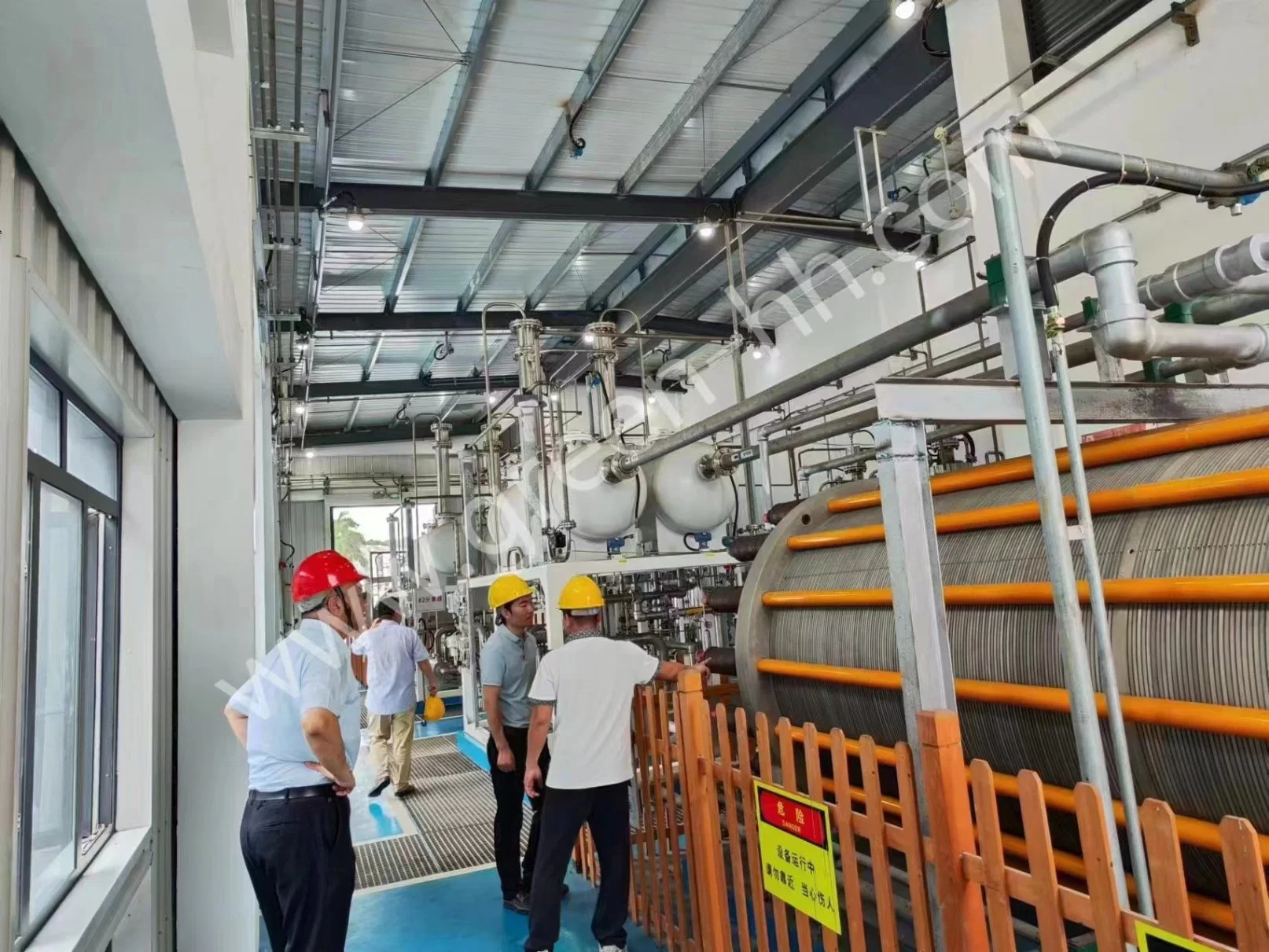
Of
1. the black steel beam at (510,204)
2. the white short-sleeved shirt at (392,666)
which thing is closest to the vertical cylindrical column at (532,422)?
the black steel beam at (510,204)

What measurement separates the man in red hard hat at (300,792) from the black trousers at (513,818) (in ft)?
4.38

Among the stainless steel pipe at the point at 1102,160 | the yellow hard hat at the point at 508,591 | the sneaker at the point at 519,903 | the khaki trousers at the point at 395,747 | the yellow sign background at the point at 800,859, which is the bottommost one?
the sneaker at the point at 519,903

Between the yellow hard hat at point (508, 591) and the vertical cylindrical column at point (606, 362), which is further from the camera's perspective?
the vertical cylindrical column at point (606, 362)

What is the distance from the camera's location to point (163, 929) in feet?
11.5

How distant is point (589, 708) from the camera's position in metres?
3.75

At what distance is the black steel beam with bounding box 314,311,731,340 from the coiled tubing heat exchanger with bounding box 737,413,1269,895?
7327 millimetres

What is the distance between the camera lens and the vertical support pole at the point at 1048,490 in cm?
182

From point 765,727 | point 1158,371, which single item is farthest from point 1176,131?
point 765,727

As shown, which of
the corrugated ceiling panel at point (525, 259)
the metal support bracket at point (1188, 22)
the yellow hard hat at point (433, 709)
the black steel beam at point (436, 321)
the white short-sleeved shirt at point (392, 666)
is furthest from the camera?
the black steel beam at point (436, 321)

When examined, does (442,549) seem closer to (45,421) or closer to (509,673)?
(509,673)

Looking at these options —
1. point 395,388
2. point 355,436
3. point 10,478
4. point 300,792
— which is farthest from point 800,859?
point 355,436

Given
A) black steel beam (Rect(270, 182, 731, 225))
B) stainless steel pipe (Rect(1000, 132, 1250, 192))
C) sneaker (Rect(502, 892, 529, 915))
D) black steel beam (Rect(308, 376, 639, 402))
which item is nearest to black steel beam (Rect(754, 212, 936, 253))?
black steel beam (Rect(270, 182, 731, 225))

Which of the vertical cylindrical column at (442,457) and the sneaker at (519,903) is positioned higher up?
the vertical cylindrical column at (442,457)

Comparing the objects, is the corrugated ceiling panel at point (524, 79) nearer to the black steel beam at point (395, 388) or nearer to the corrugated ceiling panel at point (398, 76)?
the corrugated ceiling panel at point (398, 76)
